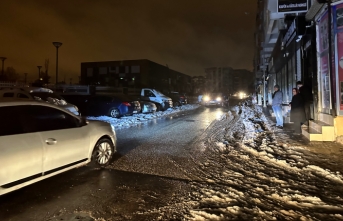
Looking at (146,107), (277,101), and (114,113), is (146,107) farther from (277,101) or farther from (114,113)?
(277,101)

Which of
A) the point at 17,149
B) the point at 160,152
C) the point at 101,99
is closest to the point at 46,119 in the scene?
the point at 17,149

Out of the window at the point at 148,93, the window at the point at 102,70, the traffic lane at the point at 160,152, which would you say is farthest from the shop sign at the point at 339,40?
the window at the point at 102,70

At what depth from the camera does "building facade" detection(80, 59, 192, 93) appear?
59.6 m

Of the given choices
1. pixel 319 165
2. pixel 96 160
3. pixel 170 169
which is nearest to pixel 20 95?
pixel 96 160

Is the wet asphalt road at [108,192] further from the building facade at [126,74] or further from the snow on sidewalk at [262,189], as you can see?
the building facade at [126,74]

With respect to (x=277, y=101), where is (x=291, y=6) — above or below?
above

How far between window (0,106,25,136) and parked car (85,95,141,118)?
12.3 meters

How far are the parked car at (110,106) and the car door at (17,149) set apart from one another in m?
12.2

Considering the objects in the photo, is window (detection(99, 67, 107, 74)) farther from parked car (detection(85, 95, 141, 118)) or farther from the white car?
the white car

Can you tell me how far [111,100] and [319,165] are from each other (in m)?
13.2

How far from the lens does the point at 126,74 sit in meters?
61.4

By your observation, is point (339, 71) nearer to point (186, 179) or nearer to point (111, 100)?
point (186, 179)

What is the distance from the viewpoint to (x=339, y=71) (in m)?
8.58

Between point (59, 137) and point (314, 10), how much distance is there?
9.12 m
